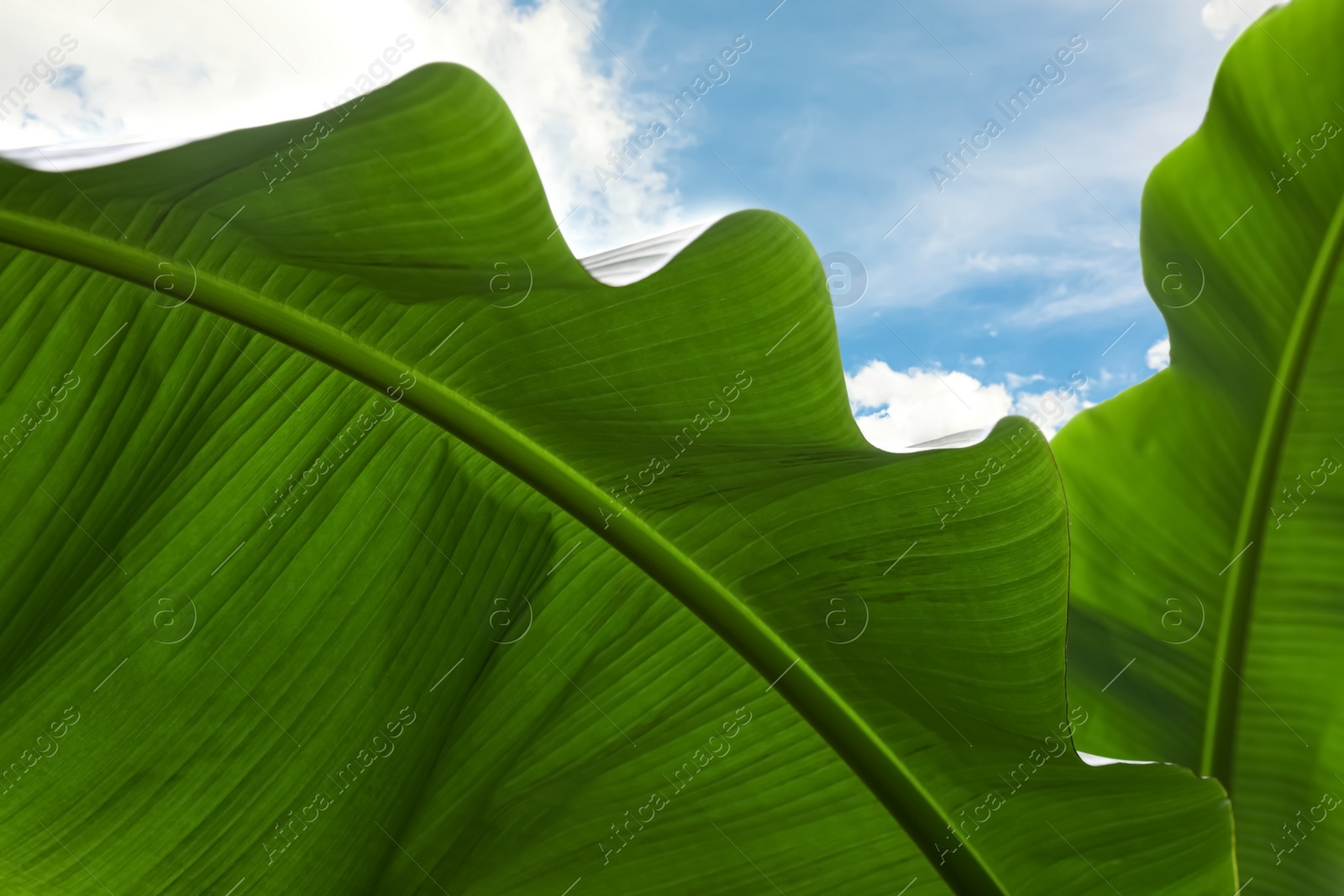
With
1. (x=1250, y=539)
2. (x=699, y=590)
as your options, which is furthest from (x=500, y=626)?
(x=1250, y=539)

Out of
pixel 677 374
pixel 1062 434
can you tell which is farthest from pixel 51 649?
pixel 1062 434

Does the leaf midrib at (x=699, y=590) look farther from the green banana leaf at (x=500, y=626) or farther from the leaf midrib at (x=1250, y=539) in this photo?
the leaf midrib at (x=1250, y=539)

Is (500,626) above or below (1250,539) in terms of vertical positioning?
above

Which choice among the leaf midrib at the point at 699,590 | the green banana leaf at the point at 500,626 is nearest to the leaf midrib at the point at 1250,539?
the green banana leaf at the point at 500,626

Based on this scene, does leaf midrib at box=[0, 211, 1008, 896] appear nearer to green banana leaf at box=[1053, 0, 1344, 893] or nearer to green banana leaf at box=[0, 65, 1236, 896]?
green banana leaf at box=[0, 65, 1236, 896]

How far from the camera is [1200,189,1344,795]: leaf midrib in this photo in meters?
0.85

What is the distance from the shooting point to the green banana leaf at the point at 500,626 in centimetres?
67

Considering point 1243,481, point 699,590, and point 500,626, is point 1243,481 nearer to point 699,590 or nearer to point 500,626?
point 699,590

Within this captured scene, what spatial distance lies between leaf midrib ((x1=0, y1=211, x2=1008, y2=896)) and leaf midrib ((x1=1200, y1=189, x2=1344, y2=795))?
0.38 m

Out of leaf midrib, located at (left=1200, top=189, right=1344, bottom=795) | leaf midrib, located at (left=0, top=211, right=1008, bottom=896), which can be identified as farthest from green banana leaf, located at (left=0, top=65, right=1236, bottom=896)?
leaf midrib, located at (left=1200, top=189, right=1344, bottom=795)

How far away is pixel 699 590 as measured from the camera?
0.72m

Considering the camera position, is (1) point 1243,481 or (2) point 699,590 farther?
(1) point 1243,481

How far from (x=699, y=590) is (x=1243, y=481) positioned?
0.66 meters

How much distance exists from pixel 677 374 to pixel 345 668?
42cm
